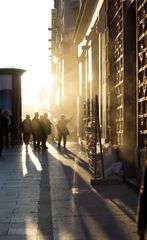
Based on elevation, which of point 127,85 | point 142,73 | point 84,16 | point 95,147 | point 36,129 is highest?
point 84,16

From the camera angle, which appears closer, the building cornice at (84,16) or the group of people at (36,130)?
the building cornice at (84,16)

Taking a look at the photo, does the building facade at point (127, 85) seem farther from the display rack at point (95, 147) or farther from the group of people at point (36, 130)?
the group of people at point (36, 130)

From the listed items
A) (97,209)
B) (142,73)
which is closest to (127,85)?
(142,73)

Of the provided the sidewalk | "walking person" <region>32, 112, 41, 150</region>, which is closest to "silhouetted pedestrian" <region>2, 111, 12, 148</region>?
"walking person" <region>32, 112, 41, 150</region>

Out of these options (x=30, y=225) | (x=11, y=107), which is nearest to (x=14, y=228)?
(x=30, y=225)

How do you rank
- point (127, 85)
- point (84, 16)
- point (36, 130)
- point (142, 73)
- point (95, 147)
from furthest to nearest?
point (84, 16) < point (36, 130) < point (127, 85) < point (95, 147) < point (142, 73)

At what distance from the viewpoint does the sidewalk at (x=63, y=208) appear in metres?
8.15

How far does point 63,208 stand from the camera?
10.2 meters

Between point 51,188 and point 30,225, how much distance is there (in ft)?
13.9

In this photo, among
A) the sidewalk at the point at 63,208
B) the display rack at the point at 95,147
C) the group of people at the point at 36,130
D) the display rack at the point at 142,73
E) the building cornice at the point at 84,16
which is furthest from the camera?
the group of people at the point at 36,130

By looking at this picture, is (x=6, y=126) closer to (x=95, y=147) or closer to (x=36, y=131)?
(x=36, y=131)

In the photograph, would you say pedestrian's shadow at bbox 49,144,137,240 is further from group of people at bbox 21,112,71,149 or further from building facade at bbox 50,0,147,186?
group of people at bbox 21,112,71,149

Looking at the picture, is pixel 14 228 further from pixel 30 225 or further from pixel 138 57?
pixel 138 57

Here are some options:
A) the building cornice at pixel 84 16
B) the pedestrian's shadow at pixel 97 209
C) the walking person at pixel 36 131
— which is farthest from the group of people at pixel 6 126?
the pedestrian's shadow at pixel 97 209
